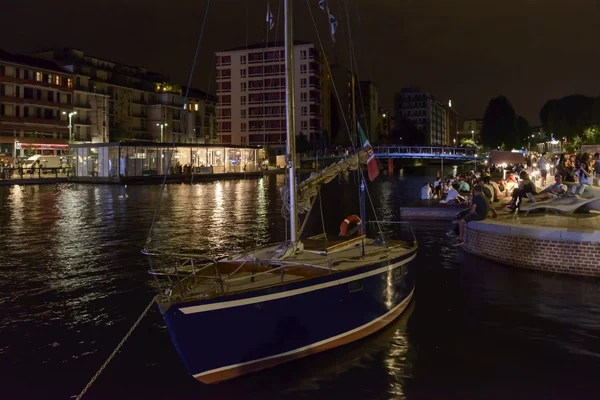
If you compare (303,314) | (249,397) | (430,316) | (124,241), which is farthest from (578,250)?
(124,241)

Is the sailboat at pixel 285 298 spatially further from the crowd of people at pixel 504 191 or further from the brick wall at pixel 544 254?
the crowd of people at pixel 504 191

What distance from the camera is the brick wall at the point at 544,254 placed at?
49.6 ft

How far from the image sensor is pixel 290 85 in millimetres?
10648

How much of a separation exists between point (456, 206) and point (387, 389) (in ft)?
69.0

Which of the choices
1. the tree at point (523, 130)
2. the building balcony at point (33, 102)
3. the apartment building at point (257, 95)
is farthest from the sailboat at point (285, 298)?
the tree at point (523, 130)

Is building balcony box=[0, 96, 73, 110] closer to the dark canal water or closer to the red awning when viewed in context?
the red awning

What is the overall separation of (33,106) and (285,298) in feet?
303

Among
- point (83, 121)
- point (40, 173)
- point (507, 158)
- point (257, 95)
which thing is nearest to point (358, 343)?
point (507, 158)

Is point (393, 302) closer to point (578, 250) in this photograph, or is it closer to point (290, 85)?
point (290, 85)

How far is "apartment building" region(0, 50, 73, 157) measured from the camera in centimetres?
8531

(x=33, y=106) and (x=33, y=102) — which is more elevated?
(x=33, y=102)

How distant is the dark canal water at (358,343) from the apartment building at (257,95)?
9875 cm

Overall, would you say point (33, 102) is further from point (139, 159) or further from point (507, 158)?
point (507, 158)

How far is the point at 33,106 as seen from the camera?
295ft
